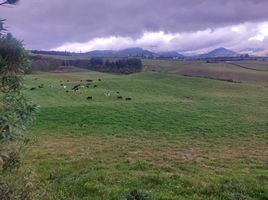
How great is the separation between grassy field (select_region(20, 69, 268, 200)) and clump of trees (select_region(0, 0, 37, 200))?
2.35m

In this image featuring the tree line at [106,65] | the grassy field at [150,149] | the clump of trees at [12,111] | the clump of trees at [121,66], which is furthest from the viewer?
the tree line at [106,65]

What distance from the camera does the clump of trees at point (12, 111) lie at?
713cm

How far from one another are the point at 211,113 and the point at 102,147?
1796cm

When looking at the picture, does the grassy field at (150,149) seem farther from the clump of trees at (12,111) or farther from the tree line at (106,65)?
the tree line at (106,65)

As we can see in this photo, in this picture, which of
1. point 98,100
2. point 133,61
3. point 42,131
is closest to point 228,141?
point 42,131

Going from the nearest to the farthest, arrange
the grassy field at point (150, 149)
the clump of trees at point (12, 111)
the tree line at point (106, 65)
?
the clump of trees at point (12, 111), the grassy field at point (150, 149), the tree line at point (106, 65)

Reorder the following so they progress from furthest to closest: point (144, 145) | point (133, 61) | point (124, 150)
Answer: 1. point (133, 61)
2. point (144, 145)
3. point (124, 150)

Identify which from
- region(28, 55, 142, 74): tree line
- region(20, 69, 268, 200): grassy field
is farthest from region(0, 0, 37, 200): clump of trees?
region(28, 55, 142, 74): tree line

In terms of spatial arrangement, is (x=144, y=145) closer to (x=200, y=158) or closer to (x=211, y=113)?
(x=200, y=158)

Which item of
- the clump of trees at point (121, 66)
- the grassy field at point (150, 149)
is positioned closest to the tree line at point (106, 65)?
the clump of trees at point (121, 66)

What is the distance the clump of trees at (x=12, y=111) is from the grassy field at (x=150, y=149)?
235 cm

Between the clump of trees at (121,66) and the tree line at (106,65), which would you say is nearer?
the clump of trees at (121,66)

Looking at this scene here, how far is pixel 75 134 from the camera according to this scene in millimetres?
24922

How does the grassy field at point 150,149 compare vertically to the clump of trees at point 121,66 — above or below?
below
